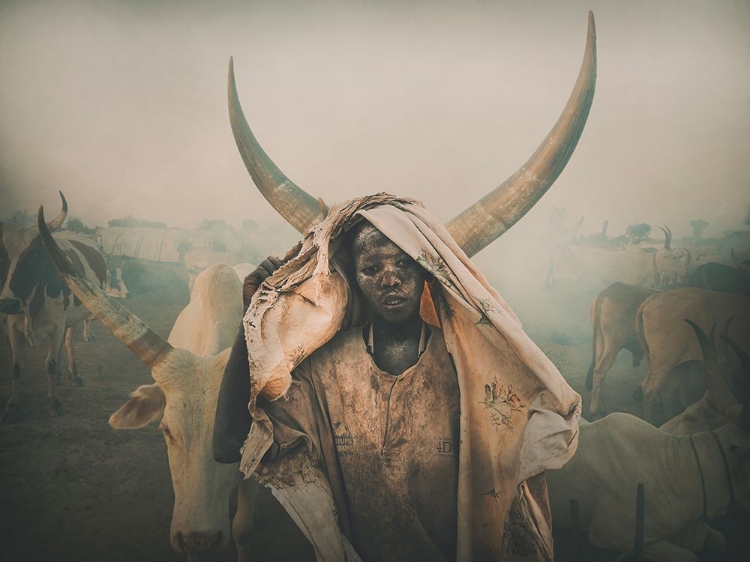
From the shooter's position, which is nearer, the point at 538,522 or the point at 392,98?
the point at 538,522

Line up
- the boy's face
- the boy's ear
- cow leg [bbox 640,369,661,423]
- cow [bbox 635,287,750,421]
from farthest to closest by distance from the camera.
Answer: cow leg [bbox 640,369,661,423] → cow [bbox 635,287,750,421] → the boy's ear → the boy's face

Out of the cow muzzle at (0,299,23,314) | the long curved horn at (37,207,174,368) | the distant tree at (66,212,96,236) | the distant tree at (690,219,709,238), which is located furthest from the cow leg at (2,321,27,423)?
the distant tree at (690,219,709,238)

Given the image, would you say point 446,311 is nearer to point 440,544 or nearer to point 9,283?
point 440,544

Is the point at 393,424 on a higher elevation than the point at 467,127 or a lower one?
lower

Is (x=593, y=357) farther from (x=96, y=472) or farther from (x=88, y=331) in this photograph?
(x=88, y=331)

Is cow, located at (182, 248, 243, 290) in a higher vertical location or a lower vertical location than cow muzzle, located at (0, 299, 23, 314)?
higher

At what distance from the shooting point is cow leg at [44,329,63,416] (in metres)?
3.28

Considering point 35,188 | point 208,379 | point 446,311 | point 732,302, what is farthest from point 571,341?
point 35,188

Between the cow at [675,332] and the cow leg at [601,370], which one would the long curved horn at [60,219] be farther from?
the cow at [675,332]

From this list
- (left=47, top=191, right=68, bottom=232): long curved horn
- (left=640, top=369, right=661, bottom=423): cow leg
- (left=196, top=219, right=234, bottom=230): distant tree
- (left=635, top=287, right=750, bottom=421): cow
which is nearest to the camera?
(left=635, top=287, right=750, bottom=421): cow

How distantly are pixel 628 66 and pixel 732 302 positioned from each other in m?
1.75

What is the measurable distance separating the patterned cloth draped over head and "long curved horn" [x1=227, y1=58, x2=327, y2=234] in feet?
2.28

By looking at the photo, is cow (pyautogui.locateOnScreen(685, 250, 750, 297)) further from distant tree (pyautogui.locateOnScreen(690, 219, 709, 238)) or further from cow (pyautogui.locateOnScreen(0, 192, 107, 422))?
cow (pyautogui.locateOnScreen(0, 192, 107, 422))

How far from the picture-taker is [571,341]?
3.49m
